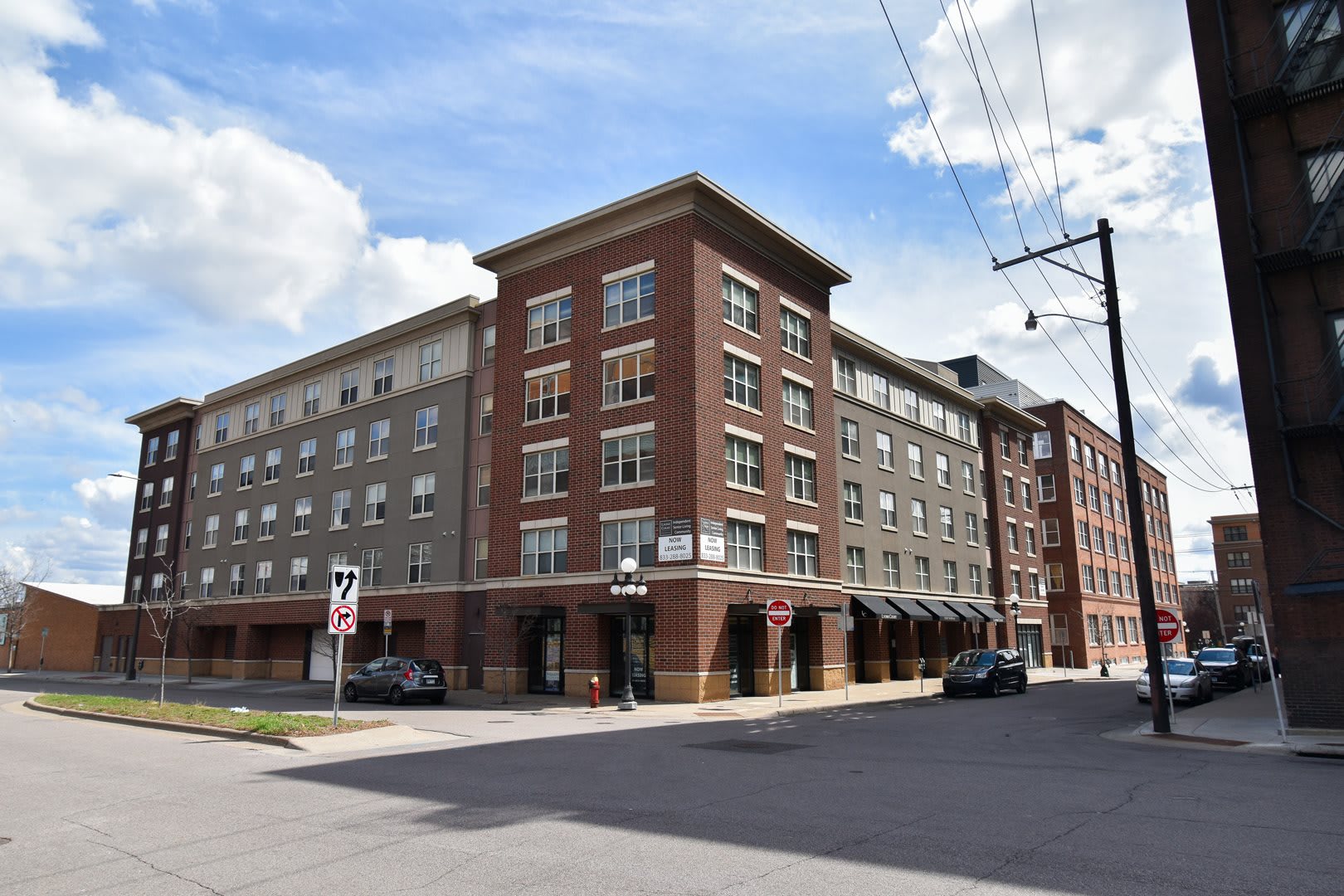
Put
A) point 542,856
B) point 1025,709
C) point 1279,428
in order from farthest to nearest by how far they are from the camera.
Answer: point 1025,709 → point 1279,428 → point 542,856

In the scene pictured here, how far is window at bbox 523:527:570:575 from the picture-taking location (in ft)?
104

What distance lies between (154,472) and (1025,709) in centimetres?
5336

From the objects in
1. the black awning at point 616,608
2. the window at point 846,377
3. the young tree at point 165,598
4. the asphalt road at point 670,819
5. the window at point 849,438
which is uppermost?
the window at point 846,377

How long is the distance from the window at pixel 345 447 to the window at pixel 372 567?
15.6 feet

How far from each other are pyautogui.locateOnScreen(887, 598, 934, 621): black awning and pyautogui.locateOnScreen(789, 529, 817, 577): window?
6.90m

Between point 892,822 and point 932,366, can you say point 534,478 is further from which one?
point 932,366

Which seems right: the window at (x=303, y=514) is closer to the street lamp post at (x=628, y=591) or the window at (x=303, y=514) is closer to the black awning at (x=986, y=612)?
the street lamp post at (x=628, y=591)

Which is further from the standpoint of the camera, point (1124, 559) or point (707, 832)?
point (1124, 559)

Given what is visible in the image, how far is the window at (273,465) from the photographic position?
46375mm

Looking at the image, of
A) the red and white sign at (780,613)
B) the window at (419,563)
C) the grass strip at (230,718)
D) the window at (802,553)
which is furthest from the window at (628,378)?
the grass strip at (230,718)

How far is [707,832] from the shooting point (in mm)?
8484

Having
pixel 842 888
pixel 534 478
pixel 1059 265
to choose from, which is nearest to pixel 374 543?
pixel 534 478

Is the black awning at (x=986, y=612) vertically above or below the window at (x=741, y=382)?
below

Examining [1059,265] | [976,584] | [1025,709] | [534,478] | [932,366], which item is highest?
[932,366]
